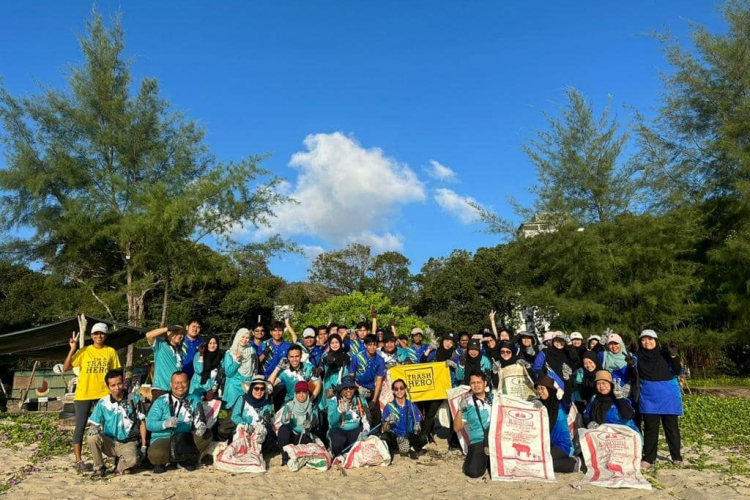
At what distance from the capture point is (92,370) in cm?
639

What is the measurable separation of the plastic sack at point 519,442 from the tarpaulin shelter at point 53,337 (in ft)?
21.5

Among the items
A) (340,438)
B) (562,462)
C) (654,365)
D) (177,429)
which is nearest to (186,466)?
(177,429)

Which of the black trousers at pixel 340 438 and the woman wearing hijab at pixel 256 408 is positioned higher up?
the woman wearing hijab at pixel 256 408

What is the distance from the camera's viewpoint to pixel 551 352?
23.5 feet

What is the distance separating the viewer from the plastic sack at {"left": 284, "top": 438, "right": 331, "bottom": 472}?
20.3 ft

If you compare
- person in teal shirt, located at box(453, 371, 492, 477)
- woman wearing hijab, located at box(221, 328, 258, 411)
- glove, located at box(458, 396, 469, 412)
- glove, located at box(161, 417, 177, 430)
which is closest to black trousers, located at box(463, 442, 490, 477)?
person in teal shirt, located at box(453, 371, 492, 477)

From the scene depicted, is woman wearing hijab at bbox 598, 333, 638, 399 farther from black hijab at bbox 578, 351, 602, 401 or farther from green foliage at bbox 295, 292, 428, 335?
green foliage at bbox 295, 292, 428, 335

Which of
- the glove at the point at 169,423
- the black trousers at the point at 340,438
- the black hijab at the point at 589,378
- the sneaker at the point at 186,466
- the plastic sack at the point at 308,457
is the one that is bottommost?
the sneaker at the point at 186,466

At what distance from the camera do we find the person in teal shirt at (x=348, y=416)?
6594 millimetres

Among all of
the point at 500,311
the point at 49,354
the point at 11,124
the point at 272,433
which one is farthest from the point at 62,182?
the point at 500,311

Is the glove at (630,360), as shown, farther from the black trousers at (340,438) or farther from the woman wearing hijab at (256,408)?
the woman wearing hijab at (256,408)

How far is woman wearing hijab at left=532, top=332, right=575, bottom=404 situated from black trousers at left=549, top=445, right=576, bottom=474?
1.77ft

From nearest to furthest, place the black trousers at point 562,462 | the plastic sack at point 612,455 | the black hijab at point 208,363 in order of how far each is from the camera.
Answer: the plastic sack at point 612,455
the black trousers at point 562,462
the black hijab at point 208,363

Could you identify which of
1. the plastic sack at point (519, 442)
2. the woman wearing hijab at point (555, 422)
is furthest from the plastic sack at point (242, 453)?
the woman wearing hijab at point (555, 422)
